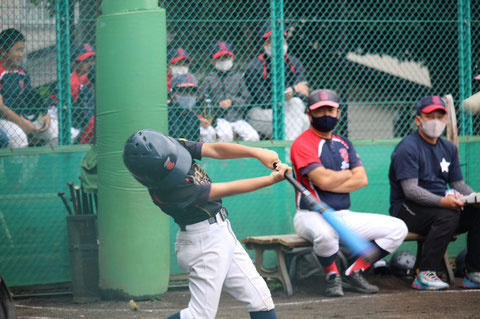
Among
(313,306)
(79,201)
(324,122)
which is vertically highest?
(324,122)

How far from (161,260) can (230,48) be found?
8.01 ft

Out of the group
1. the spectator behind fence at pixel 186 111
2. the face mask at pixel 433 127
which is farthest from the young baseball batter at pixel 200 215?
the face mask at pixel 433 127

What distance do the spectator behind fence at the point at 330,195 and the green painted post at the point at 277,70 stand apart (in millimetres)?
946

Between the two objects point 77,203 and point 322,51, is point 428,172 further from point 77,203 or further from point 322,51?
point 77,203

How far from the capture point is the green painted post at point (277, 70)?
739 centimetres

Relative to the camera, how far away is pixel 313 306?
5.89 meters

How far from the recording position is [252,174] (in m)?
7.33

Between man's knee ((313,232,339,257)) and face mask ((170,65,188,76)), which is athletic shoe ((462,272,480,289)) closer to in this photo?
man's knee ((313,232,339,257))

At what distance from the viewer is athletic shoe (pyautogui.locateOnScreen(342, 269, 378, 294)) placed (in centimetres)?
638

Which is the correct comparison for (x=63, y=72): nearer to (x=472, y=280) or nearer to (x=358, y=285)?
(x=358, y=285)

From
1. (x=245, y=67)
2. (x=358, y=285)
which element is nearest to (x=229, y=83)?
(x=245, y=67)

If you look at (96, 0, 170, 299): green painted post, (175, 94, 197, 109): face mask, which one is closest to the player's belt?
(96, 0, 170, 299): green painted post

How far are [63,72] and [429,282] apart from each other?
4028 mm

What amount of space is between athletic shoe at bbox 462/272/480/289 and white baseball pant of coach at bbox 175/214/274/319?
9.98ft
